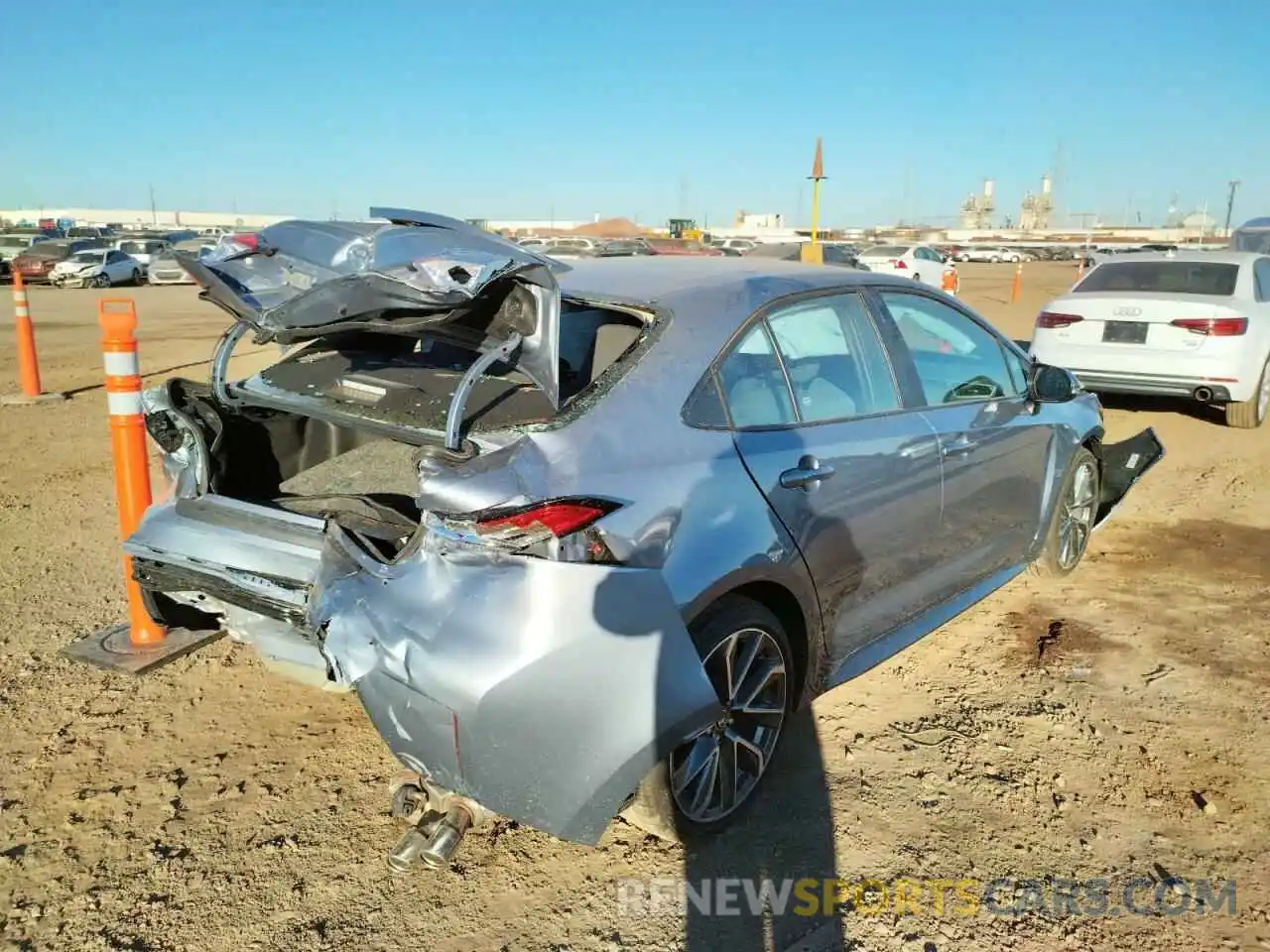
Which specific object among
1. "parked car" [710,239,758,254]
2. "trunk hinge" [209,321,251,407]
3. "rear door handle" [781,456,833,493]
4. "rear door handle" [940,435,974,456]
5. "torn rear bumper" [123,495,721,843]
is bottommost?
"torn rear bumper" [123,495,721,843]

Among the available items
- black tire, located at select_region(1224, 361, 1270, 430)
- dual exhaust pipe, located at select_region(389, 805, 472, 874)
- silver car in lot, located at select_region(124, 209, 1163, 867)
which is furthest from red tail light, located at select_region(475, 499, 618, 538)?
black tire, located at select_region(1224, 361, 1270, 430)

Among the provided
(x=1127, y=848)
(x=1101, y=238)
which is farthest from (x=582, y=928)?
(x=1101, y=238)

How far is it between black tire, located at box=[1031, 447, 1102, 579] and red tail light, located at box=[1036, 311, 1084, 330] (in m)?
4.00

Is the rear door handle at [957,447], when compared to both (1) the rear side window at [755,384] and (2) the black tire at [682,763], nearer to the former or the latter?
(1) the rear side window at [755,384]

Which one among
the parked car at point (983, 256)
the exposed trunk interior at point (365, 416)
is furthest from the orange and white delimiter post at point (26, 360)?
the parked car at point (983, 256)

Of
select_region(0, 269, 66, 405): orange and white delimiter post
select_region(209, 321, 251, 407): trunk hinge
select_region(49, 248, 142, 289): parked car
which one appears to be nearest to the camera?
select_region(209, 321, 251, 407): trunk hinge

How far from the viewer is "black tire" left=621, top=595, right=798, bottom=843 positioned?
2613mm

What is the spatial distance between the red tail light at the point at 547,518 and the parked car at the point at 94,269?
1213 inches

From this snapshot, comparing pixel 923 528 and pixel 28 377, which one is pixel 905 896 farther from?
pixel 28 377

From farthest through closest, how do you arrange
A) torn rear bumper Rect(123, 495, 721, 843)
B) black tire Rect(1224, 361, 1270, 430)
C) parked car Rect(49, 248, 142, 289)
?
parked car Rect(49, 248, 142, 289) < black tire Rect(1224, 361, 1270, 430) < torn rear bumper Rect(123, 495, 721, 843)

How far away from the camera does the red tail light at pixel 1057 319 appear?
8766 mm

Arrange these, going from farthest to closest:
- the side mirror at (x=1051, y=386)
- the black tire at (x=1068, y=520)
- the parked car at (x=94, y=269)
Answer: the parked car at (x=94, y=269) → the black tire at (x=1068, y=520) → the side mirror at (x=1051, y=386)

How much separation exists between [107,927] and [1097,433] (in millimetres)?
4835

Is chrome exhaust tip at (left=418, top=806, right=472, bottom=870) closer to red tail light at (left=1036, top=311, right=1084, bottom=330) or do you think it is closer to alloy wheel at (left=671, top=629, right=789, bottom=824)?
alloy wheel at (left=671, top=629, right=789, bottom=824)
